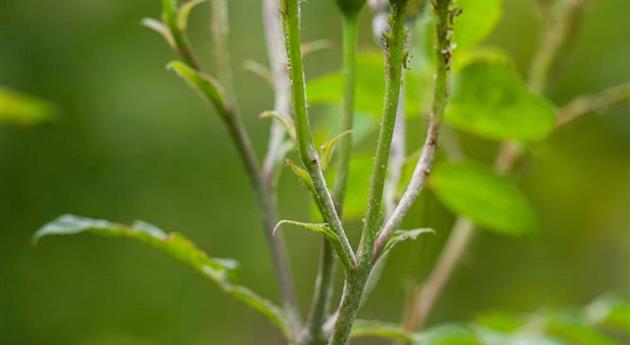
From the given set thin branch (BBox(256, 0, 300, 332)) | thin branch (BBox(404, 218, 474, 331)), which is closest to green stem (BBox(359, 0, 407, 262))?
thin branch (BBox(256, 0, 300, 332))

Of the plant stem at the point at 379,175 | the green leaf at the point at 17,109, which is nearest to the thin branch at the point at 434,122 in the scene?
the plant stem at the point at 379,175

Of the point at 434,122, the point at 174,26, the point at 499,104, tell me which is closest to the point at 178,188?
the point at 499,104

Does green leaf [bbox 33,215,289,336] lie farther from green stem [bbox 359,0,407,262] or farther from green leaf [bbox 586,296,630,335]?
green leaf [bbox 586,296,630,335]

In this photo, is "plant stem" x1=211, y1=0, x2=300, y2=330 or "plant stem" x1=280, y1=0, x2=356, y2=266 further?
"plant stem" x1=211, y1=0, x2=300, y2=330

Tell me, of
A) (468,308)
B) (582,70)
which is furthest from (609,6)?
(468,308)

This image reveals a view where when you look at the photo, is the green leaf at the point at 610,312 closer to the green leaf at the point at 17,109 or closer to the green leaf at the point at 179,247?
the green leaf at the point at 179,247

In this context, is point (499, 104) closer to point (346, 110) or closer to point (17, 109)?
point (346, 110)
